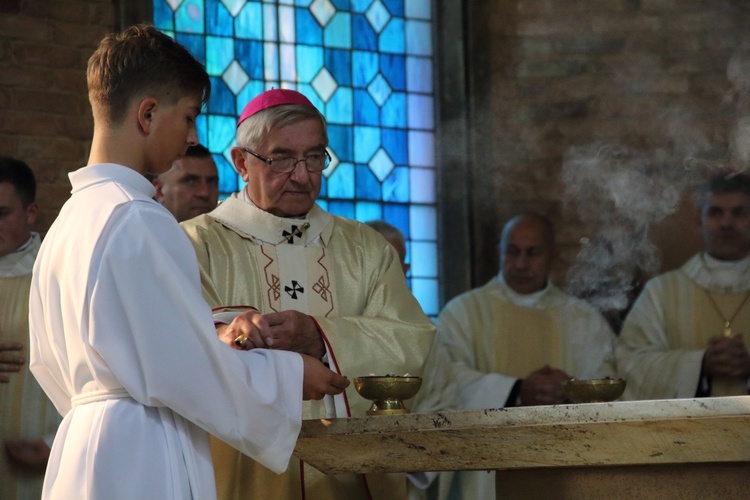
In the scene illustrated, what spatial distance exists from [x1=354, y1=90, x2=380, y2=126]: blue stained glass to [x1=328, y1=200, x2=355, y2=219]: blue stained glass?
55 cm

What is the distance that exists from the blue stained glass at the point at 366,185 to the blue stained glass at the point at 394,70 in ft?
2.10

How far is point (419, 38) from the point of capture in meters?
8.38

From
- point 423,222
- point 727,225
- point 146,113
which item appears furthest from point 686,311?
point 146,113

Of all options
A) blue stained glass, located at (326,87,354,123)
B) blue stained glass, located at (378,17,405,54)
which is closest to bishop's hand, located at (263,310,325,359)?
blue stained glass, located at (326,87,354,123)

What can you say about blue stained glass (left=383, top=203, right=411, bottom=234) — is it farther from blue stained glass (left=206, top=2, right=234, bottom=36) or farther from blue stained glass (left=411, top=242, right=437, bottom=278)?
blue stained glass (left=206, top=2, right=234, bottom=36)

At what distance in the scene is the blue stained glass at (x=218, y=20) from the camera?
7.70 m

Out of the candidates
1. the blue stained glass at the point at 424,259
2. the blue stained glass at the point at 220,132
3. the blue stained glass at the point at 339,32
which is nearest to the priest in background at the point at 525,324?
the blue stained glass at the point at 424,259

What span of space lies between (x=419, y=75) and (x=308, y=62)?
2.73 ft

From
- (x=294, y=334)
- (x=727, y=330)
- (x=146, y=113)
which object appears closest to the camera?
(x=146, y=113)

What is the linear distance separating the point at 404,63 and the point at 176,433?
5.81m

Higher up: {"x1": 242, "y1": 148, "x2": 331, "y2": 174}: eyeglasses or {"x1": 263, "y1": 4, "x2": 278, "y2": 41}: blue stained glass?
{"x1": 263, "y1": 4, "x2": 278, "y2": 41}: blue stained glass

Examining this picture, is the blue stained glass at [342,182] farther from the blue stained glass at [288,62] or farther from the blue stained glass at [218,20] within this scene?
the blue stained glass at [218,20]

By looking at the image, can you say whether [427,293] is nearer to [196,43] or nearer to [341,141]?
[341,141]

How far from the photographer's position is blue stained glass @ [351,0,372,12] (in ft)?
26.8
